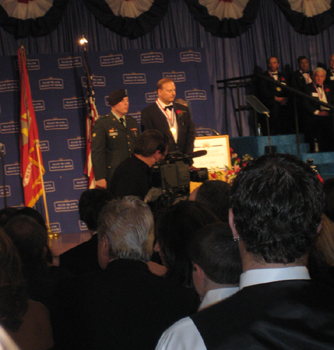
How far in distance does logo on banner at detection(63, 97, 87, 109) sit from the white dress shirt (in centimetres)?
610

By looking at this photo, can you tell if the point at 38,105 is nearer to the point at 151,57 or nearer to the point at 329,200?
the point at 151,57

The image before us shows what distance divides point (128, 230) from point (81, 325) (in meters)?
0.37

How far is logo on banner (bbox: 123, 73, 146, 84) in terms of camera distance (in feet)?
22.1

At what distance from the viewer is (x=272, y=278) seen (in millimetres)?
729

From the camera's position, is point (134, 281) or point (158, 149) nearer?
point (134, 281)

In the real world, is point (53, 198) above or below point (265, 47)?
below

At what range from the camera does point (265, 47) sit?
27.1ft

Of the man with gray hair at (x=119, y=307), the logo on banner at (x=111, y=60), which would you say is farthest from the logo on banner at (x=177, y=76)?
the man with gray hair at (x=119, y=307)

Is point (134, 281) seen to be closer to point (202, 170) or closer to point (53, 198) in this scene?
point (202, 170)

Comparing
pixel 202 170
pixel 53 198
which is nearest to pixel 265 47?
pixel 53 198

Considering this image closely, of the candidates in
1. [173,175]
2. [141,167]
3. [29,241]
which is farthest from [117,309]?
[141,167]

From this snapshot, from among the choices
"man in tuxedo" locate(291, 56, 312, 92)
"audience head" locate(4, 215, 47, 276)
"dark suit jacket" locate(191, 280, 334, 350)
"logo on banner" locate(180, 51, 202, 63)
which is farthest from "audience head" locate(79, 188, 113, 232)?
"man in tuxedo" locate(291, 56, 312, 92)

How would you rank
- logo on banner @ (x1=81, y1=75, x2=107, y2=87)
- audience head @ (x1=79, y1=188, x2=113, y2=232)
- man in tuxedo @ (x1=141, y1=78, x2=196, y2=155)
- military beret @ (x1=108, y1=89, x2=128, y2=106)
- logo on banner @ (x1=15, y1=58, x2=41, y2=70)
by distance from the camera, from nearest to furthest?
audience head @ (x1=79, y1=188, x2=113, y2=232) < military beret @ (x1=108, y1=89, x2=128, y2=106) < man in tuxedo @ (x1=141, y1=78, x2=196, y2=155) < logo on banner @ (x1=15, y1=58, x2=41, y2=70) < logo on banner @ (x1=81, y1=75, x2=107, y2=87)

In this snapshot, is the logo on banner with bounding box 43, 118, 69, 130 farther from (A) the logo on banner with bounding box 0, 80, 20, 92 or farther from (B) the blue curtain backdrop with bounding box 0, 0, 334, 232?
(B) the blue curtain backdrop with bounding box 0, 0, 334, 232
